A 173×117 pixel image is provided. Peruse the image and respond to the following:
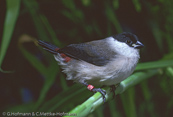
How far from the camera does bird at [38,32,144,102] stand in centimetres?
118

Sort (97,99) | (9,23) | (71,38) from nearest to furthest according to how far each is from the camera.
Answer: (97,99) → (9,23) → (71,38)

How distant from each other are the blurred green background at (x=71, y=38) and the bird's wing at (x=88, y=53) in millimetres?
228

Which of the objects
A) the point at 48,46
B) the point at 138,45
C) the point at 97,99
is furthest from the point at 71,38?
the point at 97,99

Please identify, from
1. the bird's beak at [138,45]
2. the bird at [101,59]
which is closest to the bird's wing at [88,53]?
the bird at [101,59]

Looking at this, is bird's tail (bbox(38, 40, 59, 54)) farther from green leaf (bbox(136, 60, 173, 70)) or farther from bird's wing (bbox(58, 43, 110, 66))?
Answer: green leaf (bbox(136, 60, 173, 70))

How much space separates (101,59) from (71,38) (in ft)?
2.21

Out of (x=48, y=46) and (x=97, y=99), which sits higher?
(x=48, y=46)

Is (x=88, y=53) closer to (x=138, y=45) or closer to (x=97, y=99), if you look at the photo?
(x=138, y=45)

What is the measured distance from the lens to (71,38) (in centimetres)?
188

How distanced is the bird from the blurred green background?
0.21 m

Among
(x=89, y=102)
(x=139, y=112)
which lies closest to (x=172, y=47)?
(x=139, y=112)

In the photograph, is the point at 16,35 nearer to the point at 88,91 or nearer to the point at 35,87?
the point at 35,87

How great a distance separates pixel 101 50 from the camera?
127cm

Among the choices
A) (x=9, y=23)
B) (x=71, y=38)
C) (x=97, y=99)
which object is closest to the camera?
(x=97, y=99)
